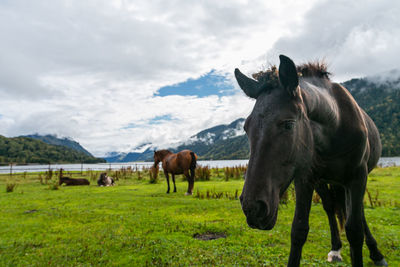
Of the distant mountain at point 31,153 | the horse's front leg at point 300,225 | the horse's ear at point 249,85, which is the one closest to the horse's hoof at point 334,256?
the horse's front leg at point 300,225

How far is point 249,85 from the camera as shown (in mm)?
2416

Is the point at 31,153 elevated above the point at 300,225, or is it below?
above

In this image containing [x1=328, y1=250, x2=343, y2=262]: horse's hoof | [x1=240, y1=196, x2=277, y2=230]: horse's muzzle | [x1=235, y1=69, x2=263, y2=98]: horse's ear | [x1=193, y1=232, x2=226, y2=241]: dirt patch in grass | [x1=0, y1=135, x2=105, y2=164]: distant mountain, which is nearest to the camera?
[x1=240, y1=196, x2=277, y2=230]: horse's muzzle

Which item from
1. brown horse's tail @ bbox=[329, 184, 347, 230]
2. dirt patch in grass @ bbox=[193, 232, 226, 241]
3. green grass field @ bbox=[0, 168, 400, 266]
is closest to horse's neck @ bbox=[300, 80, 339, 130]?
brown horse's tail @ bbox=[329, 184, 347, 230]

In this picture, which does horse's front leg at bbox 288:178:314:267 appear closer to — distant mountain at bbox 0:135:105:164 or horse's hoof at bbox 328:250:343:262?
horse's hoof at bbox 328:250:343:262

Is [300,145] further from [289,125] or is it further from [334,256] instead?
[334,256]

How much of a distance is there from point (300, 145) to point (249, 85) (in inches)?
31.4

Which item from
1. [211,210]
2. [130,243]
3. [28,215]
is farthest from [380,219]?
[28,215]

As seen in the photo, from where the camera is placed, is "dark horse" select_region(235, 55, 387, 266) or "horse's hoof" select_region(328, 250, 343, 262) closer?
"dark horse" select_region(235, 55, 387, 266)

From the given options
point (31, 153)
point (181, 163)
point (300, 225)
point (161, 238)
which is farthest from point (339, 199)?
point (31, 153)

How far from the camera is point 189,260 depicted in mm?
3803

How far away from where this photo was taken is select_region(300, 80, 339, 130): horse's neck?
2343 millimetres

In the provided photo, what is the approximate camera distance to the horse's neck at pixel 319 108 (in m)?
2.34

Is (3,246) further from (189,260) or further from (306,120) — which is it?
(306,120)
